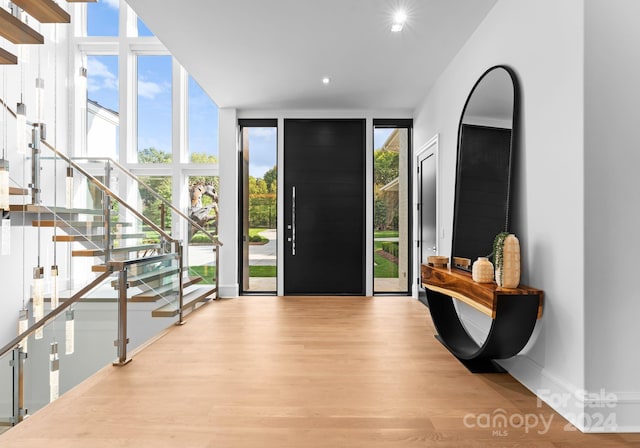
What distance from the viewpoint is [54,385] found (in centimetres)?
306

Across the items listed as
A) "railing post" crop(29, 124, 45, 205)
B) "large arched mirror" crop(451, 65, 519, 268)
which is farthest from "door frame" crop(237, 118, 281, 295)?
"large arched mirror" crop(451, 65, 519, 268)

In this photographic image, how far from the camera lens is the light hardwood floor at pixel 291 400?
192cm

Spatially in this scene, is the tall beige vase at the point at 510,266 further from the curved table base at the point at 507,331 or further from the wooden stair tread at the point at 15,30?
the wooden stair tread at the point at 15,30

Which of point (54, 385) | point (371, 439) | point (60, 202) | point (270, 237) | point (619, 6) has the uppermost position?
point (619, 6)

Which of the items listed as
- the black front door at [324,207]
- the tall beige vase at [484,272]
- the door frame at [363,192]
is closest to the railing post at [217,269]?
the door frame at [363,192]

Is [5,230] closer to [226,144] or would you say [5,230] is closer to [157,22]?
[157,22]

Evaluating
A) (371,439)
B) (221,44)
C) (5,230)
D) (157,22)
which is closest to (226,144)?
(221,44)

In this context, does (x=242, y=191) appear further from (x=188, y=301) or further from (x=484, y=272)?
(x=484, y=272)

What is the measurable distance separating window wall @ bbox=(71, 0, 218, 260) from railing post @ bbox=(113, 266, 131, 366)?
141 inches

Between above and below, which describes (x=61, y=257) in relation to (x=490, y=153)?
below

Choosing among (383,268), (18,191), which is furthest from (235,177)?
(383,268)

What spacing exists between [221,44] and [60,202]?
10.9 ft

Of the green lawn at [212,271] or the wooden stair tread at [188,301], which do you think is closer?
the wooden stair tread at [188,301]

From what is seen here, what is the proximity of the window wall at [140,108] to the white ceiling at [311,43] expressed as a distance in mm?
1756
